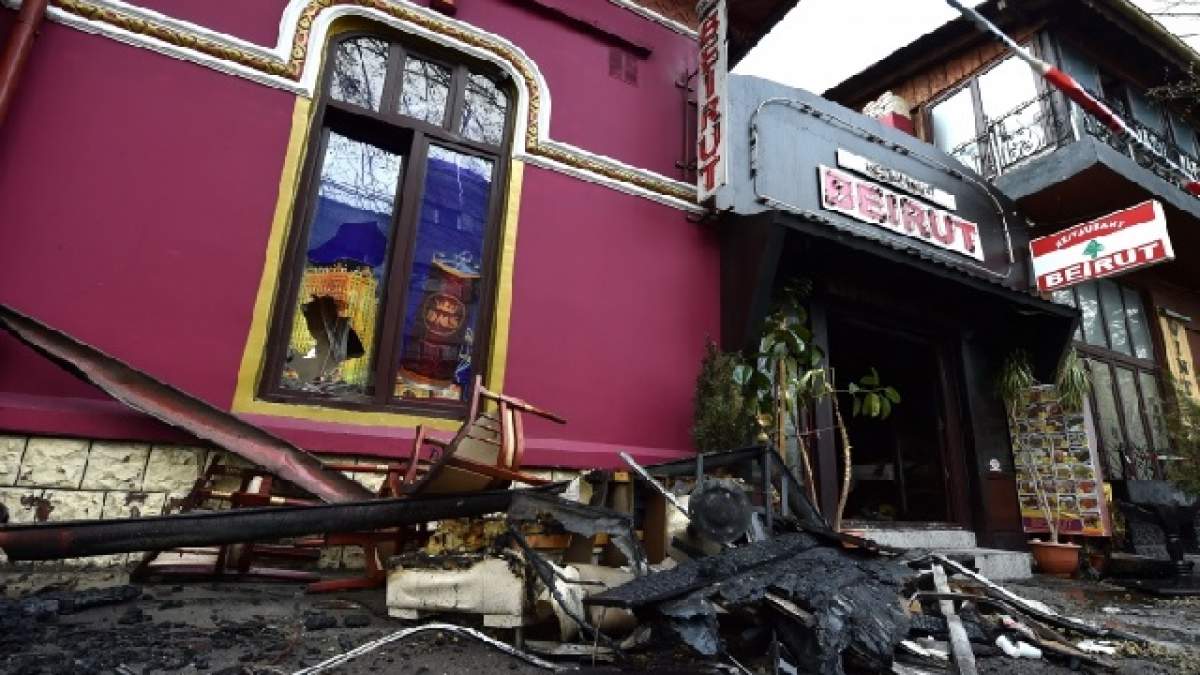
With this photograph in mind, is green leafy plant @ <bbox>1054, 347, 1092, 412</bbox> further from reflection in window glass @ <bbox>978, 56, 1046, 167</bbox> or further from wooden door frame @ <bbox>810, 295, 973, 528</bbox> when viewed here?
reflection in window glass @ <bbox>978, 56, 1046, 167</bbox>

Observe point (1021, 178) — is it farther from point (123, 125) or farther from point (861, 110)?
point (123, 125)

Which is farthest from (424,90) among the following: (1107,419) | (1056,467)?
(1107,419)

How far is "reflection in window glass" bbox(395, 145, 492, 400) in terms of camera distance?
4.82 metres

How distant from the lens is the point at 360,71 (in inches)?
201

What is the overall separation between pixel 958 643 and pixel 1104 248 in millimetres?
6997

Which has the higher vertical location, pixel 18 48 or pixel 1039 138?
pixel 1039 138

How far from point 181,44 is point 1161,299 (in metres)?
14.4

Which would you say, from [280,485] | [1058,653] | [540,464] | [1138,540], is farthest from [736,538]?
[1138,540]

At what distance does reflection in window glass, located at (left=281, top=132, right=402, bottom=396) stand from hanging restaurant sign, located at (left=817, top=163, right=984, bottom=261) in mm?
5142

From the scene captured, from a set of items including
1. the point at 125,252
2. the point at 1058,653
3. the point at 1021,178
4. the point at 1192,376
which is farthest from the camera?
the point at 1192,376

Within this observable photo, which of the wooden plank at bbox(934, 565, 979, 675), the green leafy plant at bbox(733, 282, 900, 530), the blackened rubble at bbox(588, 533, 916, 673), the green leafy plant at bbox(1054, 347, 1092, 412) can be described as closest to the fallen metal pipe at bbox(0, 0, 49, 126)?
the blackened rubble at bbox(588, 533, 916, 673)

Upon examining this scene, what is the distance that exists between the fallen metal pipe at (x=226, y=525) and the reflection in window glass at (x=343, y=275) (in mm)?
2108

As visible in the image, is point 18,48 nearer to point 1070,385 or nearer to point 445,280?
point 445,280

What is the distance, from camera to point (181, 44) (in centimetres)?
426
